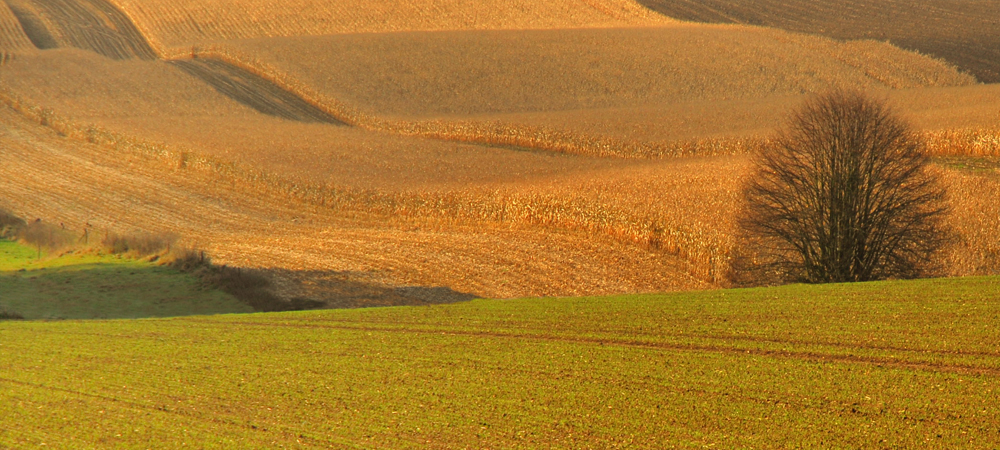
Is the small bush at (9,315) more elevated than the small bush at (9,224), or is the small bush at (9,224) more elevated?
the small bush at (9,224)

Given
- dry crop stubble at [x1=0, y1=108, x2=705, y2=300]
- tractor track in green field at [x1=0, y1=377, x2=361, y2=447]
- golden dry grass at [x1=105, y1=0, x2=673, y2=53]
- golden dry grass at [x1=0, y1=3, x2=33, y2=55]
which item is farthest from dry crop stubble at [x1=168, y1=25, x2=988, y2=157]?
tractor track in green field at [x1=0, y1=377, x2=361, y2=447]

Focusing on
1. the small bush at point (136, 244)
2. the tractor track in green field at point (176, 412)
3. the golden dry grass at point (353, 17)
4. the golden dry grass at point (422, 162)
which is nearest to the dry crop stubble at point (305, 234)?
the golden dry grass at point (422, 162)

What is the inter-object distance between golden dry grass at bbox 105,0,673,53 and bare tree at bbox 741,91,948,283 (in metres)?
43.5

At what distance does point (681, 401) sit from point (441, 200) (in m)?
21.7

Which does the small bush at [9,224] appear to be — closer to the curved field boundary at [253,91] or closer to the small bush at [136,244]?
the small bush at [136,244]

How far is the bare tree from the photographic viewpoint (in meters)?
18.2

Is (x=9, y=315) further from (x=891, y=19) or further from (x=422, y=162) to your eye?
(x=891, y=19)

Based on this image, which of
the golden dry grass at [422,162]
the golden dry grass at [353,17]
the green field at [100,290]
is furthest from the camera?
the golden dry grass at [353,17]

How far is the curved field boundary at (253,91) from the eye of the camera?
1865 inches

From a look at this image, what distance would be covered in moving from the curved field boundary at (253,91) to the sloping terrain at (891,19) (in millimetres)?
28678

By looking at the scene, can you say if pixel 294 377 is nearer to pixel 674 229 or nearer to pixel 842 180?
pixel 842 180

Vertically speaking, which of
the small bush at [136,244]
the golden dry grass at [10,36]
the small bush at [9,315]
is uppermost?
the golden dry grass at [10,36]

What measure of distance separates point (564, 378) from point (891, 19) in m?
59.6

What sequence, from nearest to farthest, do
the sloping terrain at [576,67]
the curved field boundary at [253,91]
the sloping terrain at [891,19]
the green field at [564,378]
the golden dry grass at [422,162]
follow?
the green field at [564,378] → the golden dry grass at [422,162] → the sloping terrain at [576,67] → the curved field boundary at [253,91] → the sloping terrain at [891,19]
